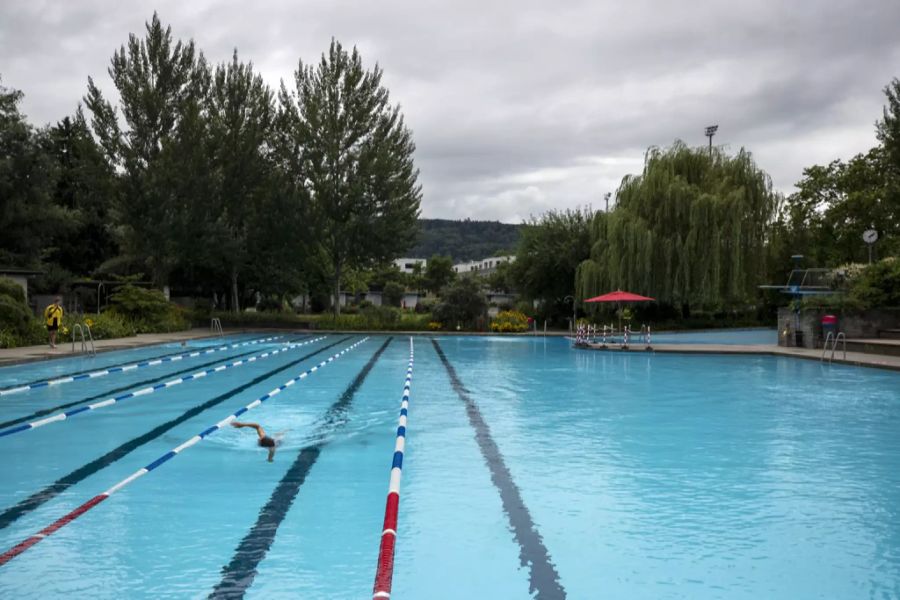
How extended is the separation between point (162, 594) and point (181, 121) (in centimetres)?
3497

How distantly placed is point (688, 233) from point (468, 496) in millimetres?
29416

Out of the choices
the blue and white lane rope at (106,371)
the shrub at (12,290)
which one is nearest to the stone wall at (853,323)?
the blue and white lane rope at (106,371)

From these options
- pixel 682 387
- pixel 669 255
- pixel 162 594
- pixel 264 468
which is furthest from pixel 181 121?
pixel 162 594

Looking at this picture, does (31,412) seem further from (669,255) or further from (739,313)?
(739,313)

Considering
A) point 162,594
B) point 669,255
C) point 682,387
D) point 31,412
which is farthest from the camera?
point 669,255

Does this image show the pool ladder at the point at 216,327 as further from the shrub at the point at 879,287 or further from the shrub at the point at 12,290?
the shrub at the point at 879,287

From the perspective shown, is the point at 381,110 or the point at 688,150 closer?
the point at 688,150

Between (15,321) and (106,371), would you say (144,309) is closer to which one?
(15,321)

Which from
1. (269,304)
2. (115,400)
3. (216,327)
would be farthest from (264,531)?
(269,304)

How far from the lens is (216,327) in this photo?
36.2 m

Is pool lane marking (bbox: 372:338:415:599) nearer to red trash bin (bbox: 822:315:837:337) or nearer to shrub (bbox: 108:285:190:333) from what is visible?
red trash bin (bbox: 822:315:837:337)

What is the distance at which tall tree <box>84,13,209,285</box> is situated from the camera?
115 feet

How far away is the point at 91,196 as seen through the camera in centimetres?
4044

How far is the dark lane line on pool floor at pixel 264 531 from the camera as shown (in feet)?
14.1
